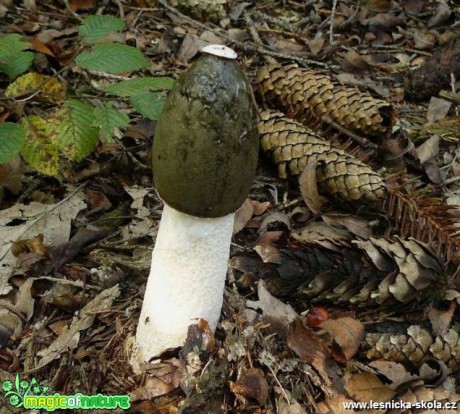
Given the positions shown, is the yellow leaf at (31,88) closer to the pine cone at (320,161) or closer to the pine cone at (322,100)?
the pine cone at (320,161)

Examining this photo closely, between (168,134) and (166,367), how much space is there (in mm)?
1121

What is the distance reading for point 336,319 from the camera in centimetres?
286

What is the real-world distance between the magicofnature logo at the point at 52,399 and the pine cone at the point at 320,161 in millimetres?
1802

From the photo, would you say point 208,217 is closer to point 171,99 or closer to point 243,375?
point 171,99

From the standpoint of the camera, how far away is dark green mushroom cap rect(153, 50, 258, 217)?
6.66 feet

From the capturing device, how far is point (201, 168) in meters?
2.07

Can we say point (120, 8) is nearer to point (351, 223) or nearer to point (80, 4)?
point (80, 4)

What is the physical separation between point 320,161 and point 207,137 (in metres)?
1.62

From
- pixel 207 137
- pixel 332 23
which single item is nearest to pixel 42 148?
pixel 207 137

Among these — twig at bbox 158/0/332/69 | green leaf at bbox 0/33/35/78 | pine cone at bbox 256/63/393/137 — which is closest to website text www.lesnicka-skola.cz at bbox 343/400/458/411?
pine cone at bbox 256/63/393/137

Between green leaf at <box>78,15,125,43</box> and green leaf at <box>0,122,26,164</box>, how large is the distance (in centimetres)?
71

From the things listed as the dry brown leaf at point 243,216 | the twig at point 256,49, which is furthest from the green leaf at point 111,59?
the twig at point 256,49

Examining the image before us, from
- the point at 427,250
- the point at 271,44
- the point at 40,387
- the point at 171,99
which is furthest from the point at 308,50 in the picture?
the point at 40,387

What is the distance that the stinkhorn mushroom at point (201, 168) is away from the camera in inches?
80.2
